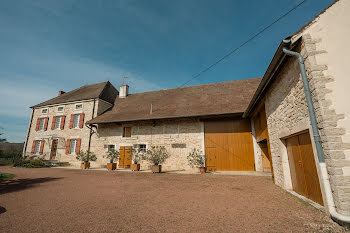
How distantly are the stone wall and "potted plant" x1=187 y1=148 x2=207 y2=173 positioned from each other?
263 millimetres

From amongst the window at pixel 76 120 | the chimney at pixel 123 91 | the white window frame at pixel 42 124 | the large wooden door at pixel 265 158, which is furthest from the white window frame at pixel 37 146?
the large wooden door at pixel 265 158

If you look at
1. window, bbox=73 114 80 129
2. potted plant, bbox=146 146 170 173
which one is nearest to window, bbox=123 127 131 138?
potted plant, bbox=146 146 170 173

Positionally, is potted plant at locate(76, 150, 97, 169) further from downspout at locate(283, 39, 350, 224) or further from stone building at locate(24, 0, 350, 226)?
downspout at locate(283, 39, 350, 224)

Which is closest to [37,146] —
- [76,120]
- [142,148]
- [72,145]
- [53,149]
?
[53,149]

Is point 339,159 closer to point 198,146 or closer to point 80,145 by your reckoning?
point 198,146

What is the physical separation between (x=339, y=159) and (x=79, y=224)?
440cm

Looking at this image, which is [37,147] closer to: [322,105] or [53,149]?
[53,149]

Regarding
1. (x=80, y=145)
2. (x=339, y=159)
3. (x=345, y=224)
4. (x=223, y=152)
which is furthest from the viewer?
(x=80, y=145)

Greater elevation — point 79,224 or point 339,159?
point 339,159

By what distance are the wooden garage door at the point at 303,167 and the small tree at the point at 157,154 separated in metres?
6.56

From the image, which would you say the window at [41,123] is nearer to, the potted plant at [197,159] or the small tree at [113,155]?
the small tree at [113,155]

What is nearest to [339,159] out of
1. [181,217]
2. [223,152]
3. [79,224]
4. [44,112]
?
[181,217]

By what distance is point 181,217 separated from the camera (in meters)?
3.01

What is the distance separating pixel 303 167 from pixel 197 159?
5.59 meters
